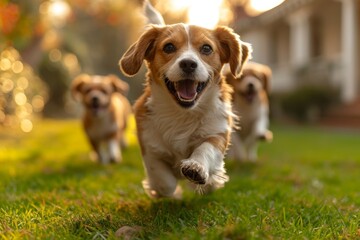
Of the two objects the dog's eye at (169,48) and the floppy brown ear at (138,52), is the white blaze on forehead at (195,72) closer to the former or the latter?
the dog's eye at (169,48)

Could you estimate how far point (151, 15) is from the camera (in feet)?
17.6

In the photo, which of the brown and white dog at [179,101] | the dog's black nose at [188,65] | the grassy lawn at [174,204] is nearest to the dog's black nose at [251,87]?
the grassy lawn at [174,204]

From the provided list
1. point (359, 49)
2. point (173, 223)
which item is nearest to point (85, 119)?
point (173, 223)

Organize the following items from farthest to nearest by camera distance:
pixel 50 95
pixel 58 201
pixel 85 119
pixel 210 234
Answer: pixel 50 95
pixel 85 119
pixel 58 201
pixel 210 234

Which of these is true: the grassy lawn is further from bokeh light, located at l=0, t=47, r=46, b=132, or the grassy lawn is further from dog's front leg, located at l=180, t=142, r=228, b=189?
bokeh light, located at l=0, t=47, r=46, b=132

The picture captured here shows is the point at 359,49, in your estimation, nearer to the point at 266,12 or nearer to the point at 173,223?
the point at 266,12

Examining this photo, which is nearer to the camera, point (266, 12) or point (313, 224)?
point (313, 224)

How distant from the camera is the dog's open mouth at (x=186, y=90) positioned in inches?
159

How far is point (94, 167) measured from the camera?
7391mm

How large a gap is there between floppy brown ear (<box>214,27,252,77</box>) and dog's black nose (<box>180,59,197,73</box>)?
0.60m

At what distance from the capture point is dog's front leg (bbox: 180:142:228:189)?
3.48m

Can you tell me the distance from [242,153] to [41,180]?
317cm

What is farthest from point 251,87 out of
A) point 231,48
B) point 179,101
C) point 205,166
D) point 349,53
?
point 349,53

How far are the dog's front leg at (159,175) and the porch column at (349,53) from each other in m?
16.8
